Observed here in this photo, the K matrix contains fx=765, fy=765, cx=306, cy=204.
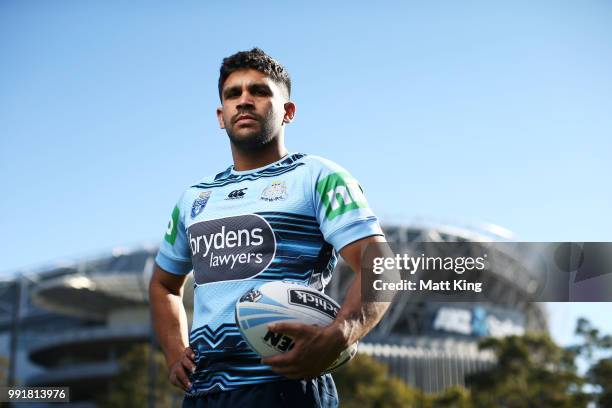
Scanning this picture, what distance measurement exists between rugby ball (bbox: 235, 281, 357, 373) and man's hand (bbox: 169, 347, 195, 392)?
0.49 meters

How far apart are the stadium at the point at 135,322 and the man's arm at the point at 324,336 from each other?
189ft

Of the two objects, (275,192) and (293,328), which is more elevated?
(275,192)

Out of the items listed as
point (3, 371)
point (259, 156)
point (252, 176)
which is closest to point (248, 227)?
point (252, 176)

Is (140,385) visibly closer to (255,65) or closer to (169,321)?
(169,321)

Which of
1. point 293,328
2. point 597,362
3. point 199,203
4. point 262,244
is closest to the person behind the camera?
point 293,328

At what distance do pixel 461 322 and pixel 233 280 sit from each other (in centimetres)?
7581

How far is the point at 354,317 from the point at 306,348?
248 mm

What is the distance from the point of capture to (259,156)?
3936 mm

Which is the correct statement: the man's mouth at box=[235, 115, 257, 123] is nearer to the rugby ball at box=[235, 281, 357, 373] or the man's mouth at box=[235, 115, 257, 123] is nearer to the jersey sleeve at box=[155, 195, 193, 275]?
the jersey sleeve at box=[155, 195, 193, 275]

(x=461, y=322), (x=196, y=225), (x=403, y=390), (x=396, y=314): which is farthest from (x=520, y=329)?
(x=196, y=225)

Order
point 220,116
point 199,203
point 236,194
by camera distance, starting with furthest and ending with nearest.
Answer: point 220,116, point 199,203, point 236,194

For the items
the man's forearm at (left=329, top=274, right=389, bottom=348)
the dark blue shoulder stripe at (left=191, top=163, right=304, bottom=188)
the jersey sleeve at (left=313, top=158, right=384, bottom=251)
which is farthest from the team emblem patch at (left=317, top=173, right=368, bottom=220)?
the man's forearm at (left=329, top=274, right=389, bottom=348)

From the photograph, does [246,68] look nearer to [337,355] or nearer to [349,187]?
[349,187]

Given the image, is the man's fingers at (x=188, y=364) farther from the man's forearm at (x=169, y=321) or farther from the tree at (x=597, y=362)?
the tree at (x=597, y=362)
